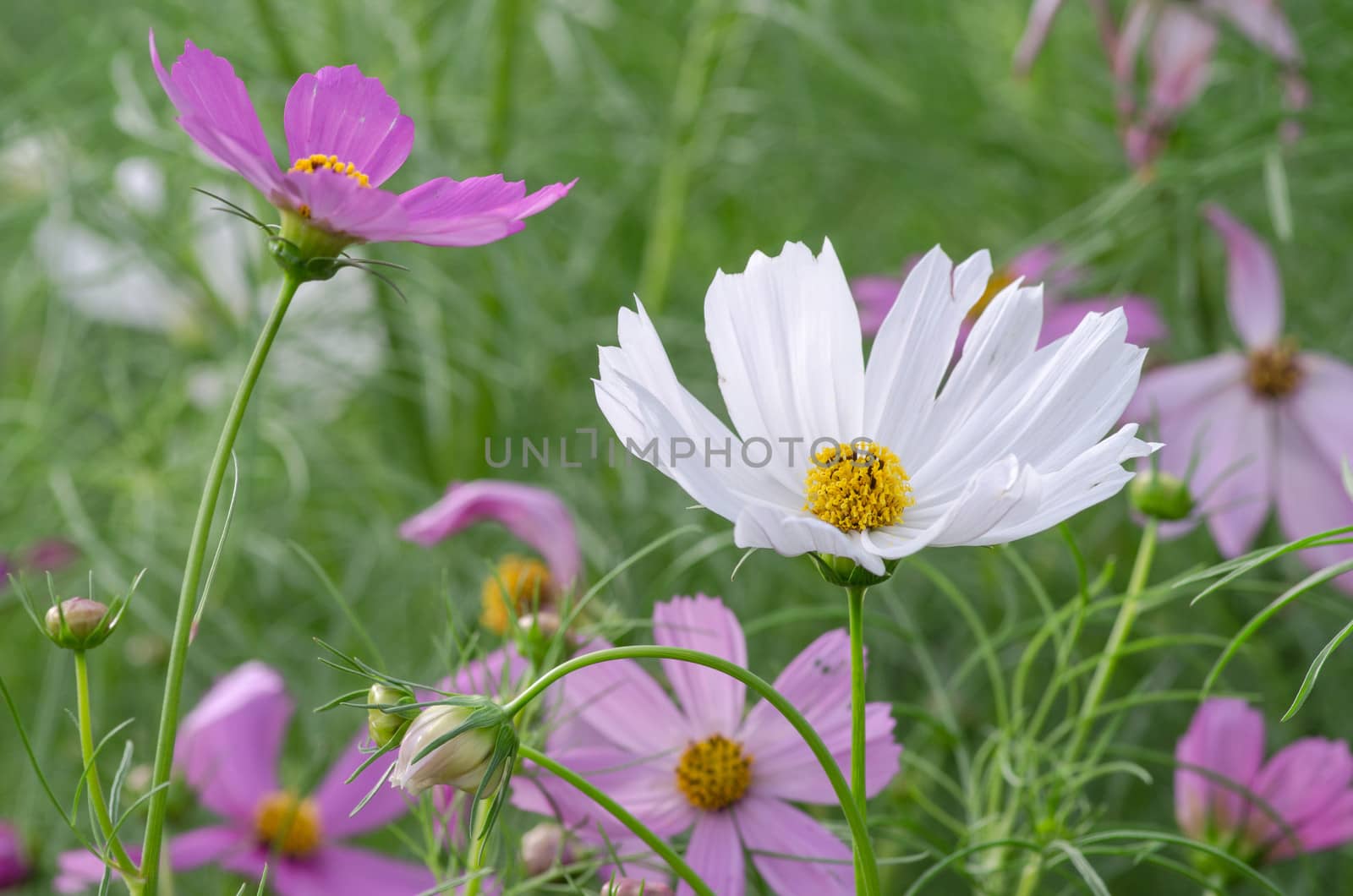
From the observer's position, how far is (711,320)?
281mm

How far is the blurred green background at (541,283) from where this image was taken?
601 millimetres

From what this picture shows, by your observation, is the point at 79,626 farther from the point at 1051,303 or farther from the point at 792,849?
the point at 1051,303

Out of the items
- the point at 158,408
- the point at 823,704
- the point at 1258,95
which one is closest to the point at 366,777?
the point at 823,704

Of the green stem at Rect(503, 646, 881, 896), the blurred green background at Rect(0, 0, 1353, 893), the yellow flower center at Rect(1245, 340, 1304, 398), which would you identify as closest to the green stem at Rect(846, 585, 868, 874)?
the green stem at Rect(503, 646, 881, 896)

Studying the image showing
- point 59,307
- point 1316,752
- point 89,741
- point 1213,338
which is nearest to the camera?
point 89,741

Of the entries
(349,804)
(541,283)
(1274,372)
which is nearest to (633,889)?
(349,804)

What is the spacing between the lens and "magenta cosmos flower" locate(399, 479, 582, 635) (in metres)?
0.39

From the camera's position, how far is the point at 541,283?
752 mm

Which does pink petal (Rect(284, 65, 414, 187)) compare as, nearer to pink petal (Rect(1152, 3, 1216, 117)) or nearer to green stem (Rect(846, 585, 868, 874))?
green stem (Rect(846, 585, 868, 874))

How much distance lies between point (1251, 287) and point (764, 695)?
1.40 ft

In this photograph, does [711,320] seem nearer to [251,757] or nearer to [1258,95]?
[251,757]

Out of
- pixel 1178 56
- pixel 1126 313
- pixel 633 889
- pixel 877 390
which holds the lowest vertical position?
pixel 633 889

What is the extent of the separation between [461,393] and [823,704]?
438 millimetres

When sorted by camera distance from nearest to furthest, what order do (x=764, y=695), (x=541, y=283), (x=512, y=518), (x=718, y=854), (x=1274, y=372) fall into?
(x=764, y=695) → (x=718, y=854) → (x=512, y=518) → (x=1274, y=372) → (x=541, y=283)
